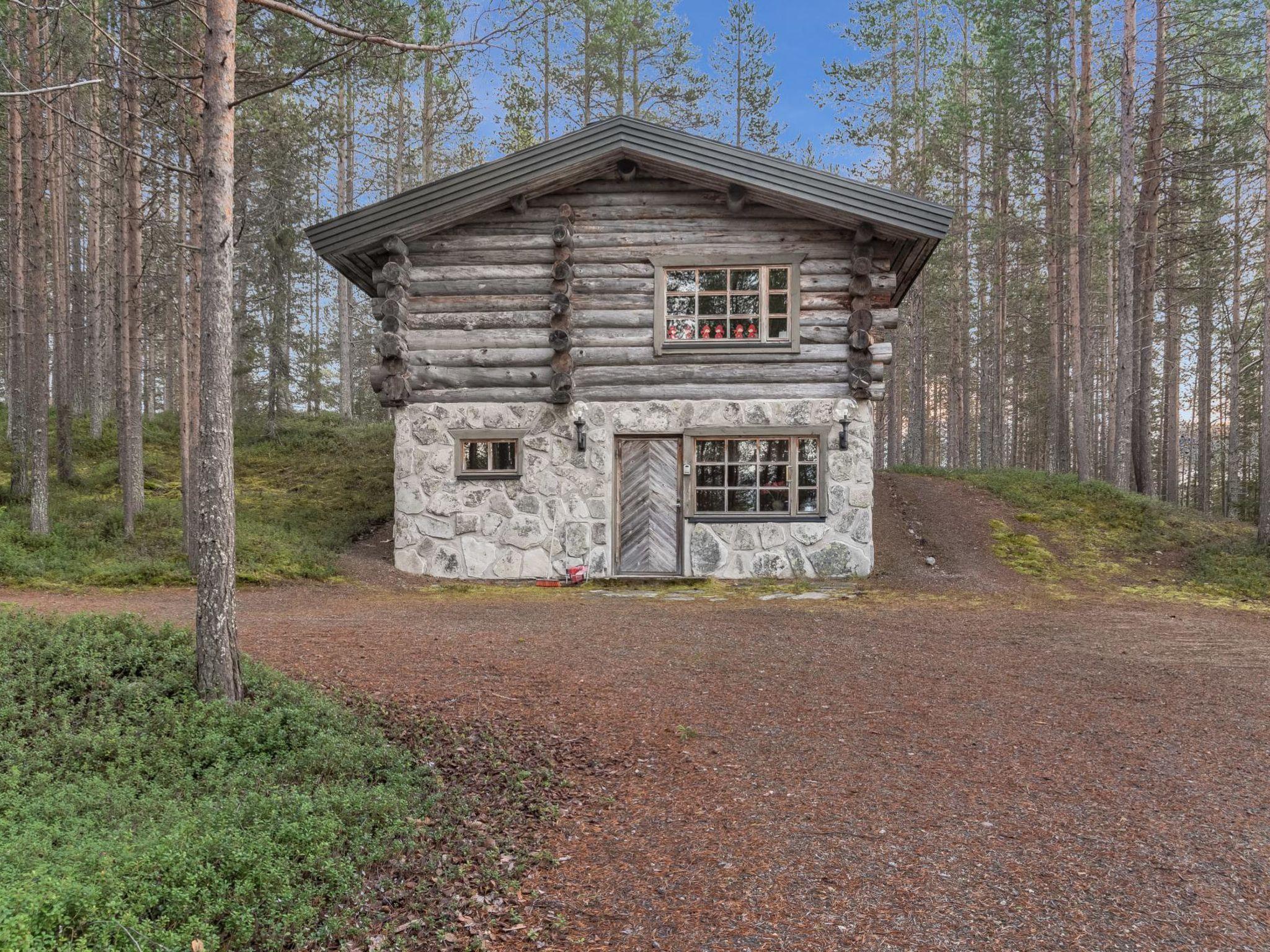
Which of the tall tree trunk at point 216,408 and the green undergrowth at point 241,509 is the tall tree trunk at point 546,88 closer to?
the green undergrowth at point 241,509

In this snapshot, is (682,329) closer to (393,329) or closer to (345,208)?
(393,329)

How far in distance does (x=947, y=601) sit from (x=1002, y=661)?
379cm

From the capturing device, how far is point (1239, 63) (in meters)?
17.8

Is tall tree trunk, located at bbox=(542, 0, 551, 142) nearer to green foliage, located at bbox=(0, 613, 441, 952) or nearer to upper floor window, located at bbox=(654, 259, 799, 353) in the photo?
upper floor window, located at bbox=(654, 259, 799, 353)

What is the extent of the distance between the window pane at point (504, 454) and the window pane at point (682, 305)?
348cm

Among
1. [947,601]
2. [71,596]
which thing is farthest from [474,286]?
[947,601]

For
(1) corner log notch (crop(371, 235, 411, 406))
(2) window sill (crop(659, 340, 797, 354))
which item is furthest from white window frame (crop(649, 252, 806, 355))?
(1) corner log notch (crop(371, 235, 411, 406))

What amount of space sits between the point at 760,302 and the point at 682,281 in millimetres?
1362

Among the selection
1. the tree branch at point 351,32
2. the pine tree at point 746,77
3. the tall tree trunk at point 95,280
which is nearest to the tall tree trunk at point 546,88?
the pine tree at point 746,77

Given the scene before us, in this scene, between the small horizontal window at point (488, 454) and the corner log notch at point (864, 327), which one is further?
the small horizontal window at point (488, 454)

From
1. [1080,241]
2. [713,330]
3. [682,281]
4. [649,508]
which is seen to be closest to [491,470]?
[649,508]

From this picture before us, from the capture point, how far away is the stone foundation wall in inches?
499

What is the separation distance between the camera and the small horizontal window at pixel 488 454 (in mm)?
12961

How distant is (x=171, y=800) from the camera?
12.7ft
